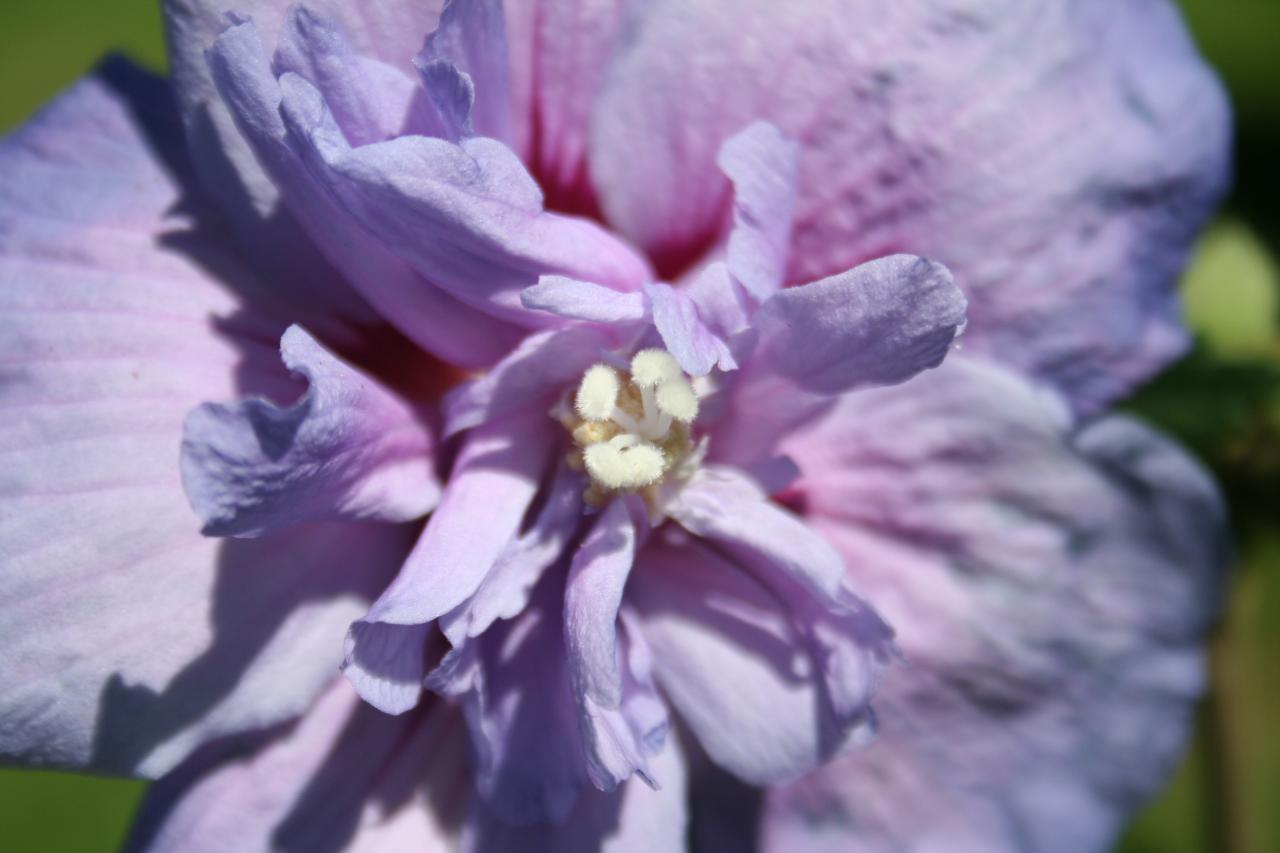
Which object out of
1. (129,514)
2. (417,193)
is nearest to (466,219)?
(417,193)

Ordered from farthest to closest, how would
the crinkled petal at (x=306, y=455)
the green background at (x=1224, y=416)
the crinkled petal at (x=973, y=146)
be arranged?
the green background at (x=1224, y=416) < the crinkled petal at (x=973, y=146) < the crinkled petal at (x=306, y=455)

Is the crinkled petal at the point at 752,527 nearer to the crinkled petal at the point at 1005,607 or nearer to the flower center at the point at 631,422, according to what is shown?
the flower center at the point at 631,422

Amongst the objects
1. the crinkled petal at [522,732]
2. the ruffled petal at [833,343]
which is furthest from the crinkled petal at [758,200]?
the crinkled petal at [522,732]

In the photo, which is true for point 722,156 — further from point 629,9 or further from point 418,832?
point 418,832

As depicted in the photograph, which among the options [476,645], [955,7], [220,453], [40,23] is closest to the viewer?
[220,453]

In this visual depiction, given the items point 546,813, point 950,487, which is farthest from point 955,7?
point 546,813

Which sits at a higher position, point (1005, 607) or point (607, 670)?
point (607, 670)

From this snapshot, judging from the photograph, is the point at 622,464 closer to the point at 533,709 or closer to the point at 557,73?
the point at 533,709
